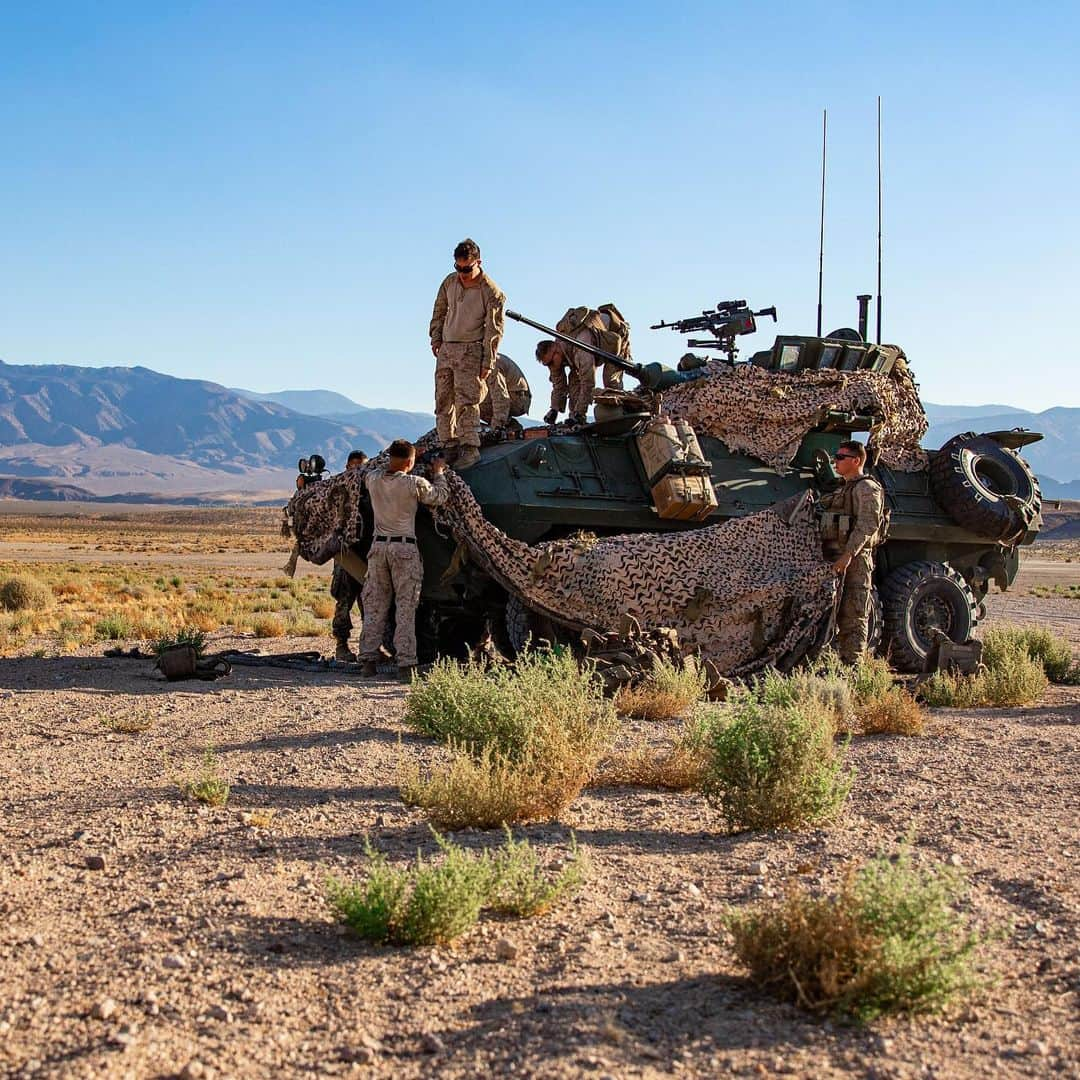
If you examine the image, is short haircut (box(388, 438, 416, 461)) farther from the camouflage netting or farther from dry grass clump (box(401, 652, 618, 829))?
dry grass clump (box(401, 652, 618, 829))

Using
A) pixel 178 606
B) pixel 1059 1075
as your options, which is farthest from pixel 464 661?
pixel 178 606

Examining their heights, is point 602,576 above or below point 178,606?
above

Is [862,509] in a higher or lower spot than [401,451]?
lower

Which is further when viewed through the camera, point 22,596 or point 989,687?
point 22,596

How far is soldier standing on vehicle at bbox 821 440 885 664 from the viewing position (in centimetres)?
1196

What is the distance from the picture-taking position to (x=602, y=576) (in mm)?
11891

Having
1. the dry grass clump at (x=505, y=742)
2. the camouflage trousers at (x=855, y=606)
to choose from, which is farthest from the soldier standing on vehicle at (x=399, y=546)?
the camouflage trousers at (x=855, y=606)

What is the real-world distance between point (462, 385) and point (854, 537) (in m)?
4.10

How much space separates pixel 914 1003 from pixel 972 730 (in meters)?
6.38

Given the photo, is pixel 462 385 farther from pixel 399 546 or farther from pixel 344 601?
pixel 344 601

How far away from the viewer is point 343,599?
47.2 feet

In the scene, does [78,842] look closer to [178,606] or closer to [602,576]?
[602,576]

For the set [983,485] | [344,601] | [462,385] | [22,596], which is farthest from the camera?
[22,596]

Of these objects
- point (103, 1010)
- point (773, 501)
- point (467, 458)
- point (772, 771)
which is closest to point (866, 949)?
point (103, 1010)
